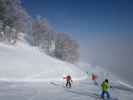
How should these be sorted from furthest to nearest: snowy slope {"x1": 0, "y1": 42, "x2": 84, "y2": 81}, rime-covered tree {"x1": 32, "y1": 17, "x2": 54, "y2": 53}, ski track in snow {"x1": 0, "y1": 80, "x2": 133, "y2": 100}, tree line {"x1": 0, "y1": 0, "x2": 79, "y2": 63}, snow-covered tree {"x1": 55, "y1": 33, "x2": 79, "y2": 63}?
rime-covered tree {"x1": 32, "y1": 17, "x2": 54, "y2": 53}, snow-covered tree {"x1": 55, "y1": 33, "x2": 79, "y2": 63}, tree line {"x1": 0, "y1": 0, "x2": 79, "y2": 63}, snowy slope {"x1": 0, "y1": 42, "x2": 84, "y2": 81}, ski track in snow {"x1": 0, "y1": 80, "x2": 133, "y2": 100}

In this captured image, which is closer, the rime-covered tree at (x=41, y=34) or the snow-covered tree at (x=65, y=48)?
the snow-covered tree at (x=65, y=48)

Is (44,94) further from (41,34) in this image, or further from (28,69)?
(41,34)

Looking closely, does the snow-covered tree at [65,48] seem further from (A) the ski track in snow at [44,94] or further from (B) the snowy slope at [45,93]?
(A) the ski track in snow at [44,94]

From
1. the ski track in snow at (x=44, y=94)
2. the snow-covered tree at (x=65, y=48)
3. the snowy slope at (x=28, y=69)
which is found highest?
the snow-covered tree at (x=65, y=48)

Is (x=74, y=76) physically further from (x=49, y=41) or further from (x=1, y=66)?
(x=49, y=41)

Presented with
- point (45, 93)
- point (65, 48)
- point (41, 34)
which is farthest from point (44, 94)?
point (41, 34)

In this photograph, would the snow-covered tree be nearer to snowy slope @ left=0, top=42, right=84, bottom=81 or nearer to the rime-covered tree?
the rime-covered tree

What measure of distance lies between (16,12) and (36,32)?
23073 mm

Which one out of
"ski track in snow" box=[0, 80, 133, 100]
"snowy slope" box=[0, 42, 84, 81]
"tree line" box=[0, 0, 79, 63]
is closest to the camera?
"ski track in snow" box=[0, 80, 133, 100]

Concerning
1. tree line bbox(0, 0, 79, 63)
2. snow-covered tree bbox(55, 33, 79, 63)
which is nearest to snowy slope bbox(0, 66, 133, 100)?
tree line bbox(0, 0, 79, 63)

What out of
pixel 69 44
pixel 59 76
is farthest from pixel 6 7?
pixel 69 44

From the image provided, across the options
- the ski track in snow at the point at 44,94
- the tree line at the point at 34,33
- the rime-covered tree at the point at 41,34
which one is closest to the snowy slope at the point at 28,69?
the ski track in snow at the point at 44,94

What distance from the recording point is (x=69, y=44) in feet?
196

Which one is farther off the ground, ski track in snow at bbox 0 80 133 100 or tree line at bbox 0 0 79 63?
tree line at bbox 0 0 79 63
